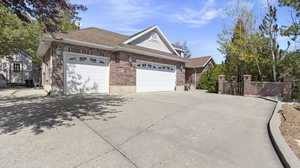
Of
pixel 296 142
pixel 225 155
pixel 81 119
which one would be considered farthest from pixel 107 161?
pixel 296 142

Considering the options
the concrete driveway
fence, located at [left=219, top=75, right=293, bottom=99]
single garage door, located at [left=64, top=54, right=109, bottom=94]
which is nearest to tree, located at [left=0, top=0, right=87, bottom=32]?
the concrete driveway

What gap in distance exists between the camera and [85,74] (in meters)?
10.2

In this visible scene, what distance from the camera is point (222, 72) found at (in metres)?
15.4

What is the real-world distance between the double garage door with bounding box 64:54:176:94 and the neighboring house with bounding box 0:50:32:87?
1633 cm

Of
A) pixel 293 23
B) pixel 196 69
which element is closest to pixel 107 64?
pixel 293 23

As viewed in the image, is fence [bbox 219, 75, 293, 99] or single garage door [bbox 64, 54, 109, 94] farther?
fence [bbox 219, 75, 293, 99]

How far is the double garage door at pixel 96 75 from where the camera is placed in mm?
9656

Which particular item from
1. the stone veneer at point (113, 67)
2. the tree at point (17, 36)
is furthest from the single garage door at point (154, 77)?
the tree at point (17, 36)

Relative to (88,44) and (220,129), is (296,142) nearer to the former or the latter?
(220,129)

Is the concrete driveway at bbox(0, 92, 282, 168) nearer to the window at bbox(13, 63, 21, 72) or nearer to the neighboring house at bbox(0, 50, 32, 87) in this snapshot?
the neighboring house at bbox(0, 50, 32, 87)

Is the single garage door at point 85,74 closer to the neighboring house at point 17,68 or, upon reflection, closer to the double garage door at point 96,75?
the double garage door at point 96,75

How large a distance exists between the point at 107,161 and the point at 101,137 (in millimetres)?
998

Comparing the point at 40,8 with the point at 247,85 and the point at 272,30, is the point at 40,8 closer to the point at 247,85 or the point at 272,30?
the point at 247,85

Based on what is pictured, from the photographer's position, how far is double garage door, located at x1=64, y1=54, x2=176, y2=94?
9656 millimetres
